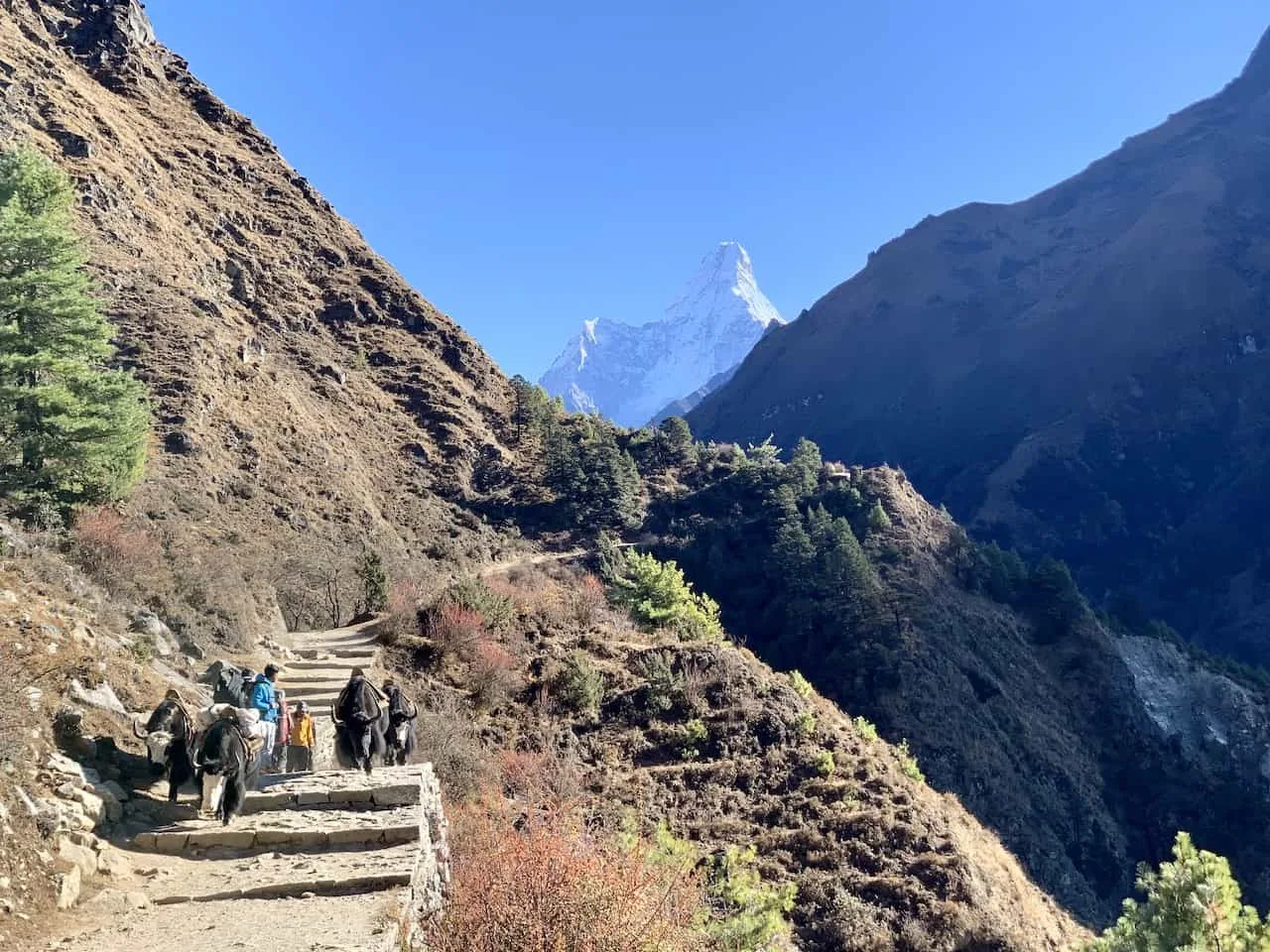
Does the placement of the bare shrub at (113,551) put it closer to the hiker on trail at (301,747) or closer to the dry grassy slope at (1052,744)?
the hiker on trail at (301,747)

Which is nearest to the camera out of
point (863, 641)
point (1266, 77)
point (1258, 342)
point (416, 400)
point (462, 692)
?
point (462, 692)

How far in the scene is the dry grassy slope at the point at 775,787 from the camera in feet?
40.7

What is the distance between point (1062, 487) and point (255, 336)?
110 meters

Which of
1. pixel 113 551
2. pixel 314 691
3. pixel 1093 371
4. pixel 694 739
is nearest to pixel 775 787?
pixel 694 739

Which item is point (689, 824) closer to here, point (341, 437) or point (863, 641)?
point (863, 641)

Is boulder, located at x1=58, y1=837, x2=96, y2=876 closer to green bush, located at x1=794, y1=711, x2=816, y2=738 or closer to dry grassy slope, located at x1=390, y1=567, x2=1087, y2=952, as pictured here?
dry grassy slope, located at x1=390, y1=567, x2=1087, y2=952

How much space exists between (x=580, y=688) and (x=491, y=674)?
188 cm

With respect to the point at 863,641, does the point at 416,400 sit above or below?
→ above

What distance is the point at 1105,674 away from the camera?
43562mm

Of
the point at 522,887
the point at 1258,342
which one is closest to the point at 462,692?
the point at 522,887

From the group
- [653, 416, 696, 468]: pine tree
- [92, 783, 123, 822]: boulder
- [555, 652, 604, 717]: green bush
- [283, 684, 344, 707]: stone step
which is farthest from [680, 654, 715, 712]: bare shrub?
[653, 416, 696, 468]: pine tree

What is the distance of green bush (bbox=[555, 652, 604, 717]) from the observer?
15.3 meters

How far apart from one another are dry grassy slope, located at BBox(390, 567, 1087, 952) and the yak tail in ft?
14.6

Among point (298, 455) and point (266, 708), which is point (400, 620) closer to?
point (266, 708)
